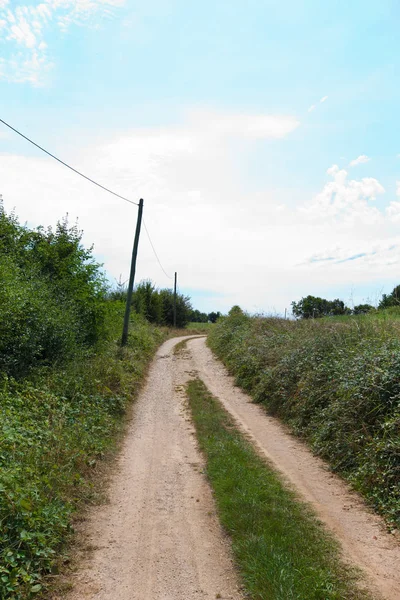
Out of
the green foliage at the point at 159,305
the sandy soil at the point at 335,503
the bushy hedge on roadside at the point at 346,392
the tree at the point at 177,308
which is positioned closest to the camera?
the sandy soil at the point at 335,503

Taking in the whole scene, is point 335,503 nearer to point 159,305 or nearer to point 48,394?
point 48,394

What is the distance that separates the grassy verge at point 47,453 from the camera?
14.8 ft

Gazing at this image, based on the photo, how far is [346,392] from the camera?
8.98 metres

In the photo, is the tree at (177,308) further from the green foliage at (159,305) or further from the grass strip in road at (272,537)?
the grass strip in road at (272,537)

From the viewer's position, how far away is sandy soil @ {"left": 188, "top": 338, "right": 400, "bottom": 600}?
4613 millimetres

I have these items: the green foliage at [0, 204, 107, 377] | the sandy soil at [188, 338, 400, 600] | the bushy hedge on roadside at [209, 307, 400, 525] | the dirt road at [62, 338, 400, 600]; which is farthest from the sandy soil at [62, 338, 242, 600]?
the green foliage at [0, 204, 107, 377]

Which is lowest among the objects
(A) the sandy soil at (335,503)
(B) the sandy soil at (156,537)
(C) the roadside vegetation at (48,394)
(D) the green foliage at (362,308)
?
(B) the sandy soil at (156,537)

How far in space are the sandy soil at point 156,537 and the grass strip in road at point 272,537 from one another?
197 millimetres

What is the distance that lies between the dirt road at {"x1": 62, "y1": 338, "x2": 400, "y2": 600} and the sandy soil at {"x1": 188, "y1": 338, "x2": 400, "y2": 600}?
0.04ft

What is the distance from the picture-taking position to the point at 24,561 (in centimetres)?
440

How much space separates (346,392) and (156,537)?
5.06 meters

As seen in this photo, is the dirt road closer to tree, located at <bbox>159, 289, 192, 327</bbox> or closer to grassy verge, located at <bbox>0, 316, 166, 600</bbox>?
grassy verge, located at <bbox>0, 316, 166, 600</bbox>

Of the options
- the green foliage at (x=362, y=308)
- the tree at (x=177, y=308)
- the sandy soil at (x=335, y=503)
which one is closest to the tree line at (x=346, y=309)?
the green foliage at (x=362, y=308)

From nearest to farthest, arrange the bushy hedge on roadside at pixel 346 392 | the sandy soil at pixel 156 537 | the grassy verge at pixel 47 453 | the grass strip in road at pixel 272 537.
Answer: the grass strip in road at pixel 272 537
the sandy soil at pixel 156 537
the grassy verge at pixel 47 453
the bushy hedge on roadside at pixel 346 392
